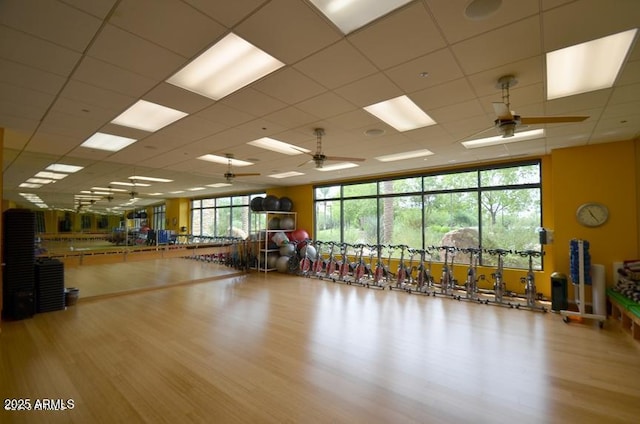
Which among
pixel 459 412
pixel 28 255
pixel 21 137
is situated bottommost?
pixel 459 412

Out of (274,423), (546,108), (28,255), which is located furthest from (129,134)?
(546,108)

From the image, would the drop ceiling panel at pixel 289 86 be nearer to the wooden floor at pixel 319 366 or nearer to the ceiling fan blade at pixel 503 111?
the ceiling fan blade at pixel 503 111

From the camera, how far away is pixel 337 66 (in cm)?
262

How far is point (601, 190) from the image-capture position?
201 inches

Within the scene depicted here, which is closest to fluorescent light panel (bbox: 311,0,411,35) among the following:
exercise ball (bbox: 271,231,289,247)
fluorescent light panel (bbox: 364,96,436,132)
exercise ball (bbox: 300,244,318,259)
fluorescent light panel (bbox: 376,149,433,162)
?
fluorescent light panel (bbox: 364,96,436,132)

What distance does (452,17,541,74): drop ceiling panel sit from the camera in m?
2.13

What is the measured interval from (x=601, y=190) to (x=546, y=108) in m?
2.88

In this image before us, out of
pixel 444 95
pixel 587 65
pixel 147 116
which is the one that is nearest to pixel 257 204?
pixel 147 116

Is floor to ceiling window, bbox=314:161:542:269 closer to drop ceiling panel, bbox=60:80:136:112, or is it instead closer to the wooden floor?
the wooden floor

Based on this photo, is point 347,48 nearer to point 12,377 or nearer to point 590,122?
point 590,122

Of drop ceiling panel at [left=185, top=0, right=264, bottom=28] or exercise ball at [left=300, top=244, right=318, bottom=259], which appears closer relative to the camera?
drop ceiling panel at [left=185, top=0, right=264, bottom=28]

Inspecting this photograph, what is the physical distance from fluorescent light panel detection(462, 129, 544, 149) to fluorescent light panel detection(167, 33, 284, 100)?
4.10 m

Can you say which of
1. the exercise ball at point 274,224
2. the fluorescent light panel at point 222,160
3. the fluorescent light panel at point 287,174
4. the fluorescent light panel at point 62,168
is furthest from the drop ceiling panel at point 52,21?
the exercise ball at point 274,224

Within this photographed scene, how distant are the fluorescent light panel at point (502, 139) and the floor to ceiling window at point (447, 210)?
1.82 meters
